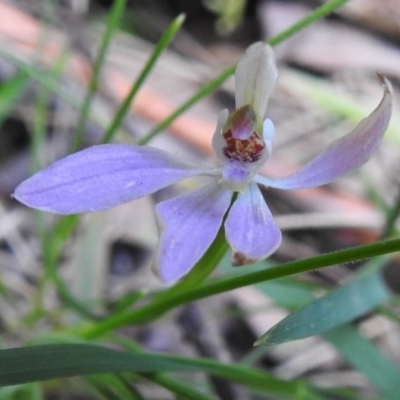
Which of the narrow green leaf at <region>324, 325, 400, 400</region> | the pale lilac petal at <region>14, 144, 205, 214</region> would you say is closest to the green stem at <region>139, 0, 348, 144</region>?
the pale lilac petal at <region>14, 144, 205, 214</region>

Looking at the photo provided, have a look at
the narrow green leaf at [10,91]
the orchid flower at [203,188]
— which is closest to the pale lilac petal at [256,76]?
the orchid flower at [203,188]

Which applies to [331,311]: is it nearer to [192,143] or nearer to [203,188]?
[203,188]

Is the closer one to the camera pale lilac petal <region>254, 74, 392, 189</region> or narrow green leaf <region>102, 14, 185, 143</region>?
pale lilac petal <region>254, 74, 392, 189</region>

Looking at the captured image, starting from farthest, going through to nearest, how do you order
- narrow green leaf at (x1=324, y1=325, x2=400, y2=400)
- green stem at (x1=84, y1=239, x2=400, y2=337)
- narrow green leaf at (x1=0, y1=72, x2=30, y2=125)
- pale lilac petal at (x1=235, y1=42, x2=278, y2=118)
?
narrow green leaf at (x1=0, y1=72, x2=30, y2=125), narrow green leaf at (x1=324, y1=325, x2=400, y2=400), pale lilac petal at (x1=235, y1=42, x2=278, y2=118), green stem at (x1=84, y1=239, x2=400, y2=337)

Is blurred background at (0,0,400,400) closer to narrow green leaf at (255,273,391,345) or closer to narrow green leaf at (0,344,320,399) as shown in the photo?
narrow green leaf at (255,273,391,345)

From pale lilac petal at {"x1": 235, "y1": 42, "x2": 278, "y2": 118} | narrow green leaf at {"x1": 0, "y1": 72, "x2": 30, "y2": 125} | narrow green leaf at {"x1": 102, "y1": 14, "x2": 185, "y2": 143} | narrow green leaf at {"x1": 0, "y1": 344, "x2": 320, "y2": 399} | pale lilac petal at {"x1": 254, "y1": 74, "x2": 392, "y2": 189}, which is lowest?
narrow green leaf at {"x1": 0, "y1": 344, "x2": 320, "y2": 399}

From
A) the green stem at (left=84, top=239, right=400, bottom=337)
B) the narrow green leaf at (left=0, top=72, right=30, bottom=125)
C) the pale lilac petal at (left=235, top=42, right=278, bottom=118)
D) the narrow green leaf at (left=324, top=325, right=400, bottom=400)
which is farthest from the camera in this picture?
the narrow green leaf at (left=0, top=72, right=30, bottom=125)

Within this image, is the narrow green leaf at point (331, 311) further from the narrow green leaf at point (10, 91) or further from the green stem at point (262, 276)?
the narrow green leaf at point (10, 91)
